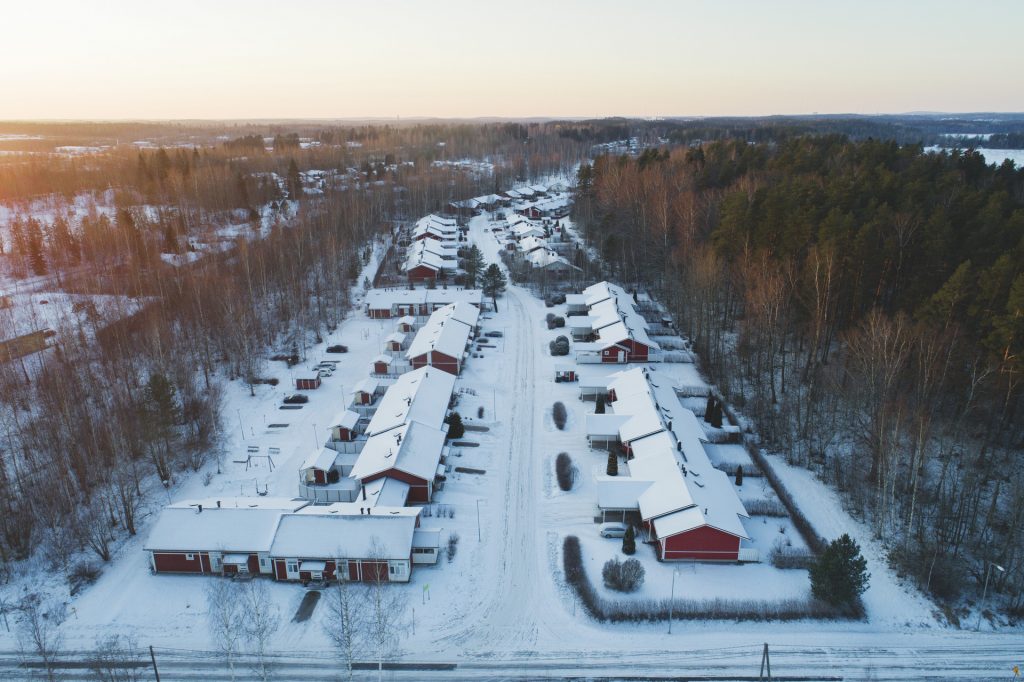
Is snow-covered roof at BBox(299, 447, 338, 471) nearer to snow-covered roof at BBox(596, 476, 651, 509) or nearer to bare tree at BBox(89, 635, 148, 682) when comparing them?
bare tree at BBox(89, 635, 148, 682)

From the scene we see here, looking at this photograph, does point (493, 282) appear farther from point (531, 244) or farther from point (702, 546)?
point (702, 546)

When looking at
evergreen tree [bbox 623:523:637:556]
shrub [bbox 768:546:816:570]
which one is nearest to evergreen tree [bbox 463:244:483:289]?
evergreen tree [bbox 623:523:637:556]

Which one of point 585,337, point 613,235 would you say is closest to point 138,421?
point 585,337

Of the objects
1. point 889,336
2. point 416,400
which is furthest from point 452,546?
point 889,336

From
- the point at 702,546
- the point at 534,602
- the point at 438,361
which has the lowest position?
the point at 534,602

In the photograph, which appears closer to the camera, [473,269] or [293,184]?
[473,269]

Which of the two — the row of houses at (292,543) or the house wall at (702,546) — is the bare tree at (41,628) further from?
the house wall at (702,546)

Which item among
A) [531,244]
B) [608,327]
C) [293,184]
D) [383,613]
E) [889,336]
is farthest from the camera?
[293,184]

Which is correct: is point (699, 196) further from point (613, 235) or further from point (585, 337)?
point (585, 337)
